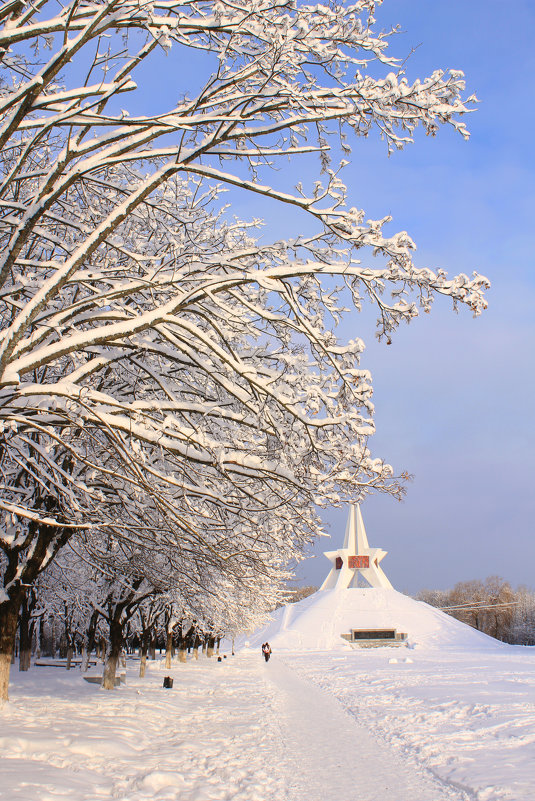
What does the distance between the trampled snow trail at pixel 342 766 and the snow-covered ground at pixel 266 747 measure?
0.07 feet

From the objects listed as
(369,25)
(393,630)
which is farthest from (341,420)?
(393,630)

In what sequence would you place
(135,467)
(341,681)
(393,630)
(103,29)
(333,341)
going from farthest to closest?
(393,630)
(341,681)
(333,341)
(135,467)
(103,29)

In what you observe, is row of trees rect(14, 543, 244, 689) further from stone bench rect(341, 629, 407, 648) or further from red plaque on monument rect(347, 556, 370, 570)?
red plaque on monument rect(347, 556, 370, 570)

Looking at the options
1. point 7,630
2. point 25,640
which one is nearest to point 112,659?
point 7,630

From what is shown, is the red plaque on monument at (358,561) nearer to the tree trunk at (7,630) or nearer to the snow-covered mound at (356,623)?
the snow-covered mound at (356,623)

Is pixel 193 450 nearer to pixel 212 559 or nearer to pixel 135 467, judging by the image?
pixel 135 467

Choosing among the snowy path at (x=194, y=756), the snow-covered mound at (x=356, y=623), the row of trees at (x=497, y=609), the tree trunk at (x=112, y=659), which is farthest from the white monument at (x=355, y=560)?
the snowy path at (x=194, y=756)

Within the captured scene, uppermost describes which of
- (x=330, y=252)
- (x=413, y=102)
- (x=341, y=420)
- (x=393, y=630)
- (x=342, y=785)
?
(x=413, y=102)

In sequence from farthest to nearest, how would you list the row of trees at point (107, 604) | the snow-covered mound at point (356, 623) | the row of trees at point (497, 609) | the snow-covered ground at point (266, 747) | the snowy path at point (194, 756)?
1. the row of trees at point (497, 609)
2. the snow-covered mound at point (356, 623)
3. the row of trees at point (107, 604)
4. the snow-covered ground at point (266, 747)
5. the snowy path at point (194, 756)

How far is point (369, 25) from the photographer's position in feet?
15.2

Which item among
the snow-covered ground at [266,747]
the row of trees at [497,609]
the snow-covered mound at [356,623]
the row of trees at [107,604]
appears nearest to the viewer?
the snow-covered ground at [266,747]

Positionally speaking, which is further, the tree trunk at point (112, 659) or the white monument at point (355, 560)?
the white monument at point (355, 560)

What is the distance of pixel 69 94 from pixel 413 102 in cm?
251

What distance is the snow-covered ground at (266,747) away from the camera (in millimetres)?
6352
